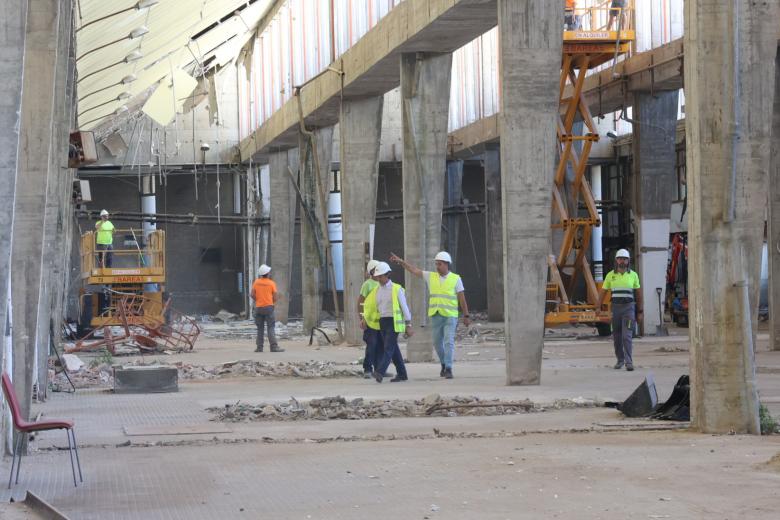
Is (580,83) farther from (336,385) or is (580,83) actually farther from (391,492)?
(391,492)

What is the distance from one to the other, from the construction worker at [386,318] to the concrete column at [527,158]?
1.82 meters

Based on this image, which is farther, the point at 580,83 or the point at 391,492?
the point at 580,83

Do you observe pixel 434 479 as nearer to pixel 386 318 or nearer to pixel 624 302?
pixel 386 318

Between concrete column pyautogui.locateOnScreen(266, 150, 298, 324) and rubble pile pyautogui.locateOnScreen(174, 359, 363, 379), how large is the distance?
74.3 feet

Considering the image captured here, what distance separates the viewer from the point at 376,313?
19219mm

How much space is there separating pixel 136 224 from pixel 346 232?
782 inches

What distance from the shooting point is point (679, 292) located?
39312mm

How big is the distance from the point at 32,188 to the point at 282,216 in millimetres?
33939

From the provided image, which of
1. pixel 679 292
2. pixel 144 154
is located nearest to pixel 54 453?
pixel 679 292

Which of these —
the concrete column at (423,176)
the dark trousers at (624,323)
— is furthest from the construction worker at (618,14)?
the dark trousers at (624,323)

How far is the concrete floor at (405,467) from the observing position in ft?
26.9

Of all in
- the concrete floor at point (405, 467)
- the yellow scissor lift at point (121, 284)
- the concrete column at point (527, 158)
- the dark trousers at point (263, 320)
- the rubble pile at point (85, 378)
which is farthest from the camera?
the yellow scissor lift at point (121, 284)

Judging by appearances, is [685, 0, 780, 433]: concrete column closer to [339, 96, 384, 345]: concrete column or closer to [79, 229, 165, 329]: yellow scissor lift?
[339, 96, 384, 345]: concrete column

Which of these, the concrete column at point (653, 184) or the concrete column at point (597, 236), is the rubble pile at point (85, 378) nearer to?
the concrete column at point (653, 184)
